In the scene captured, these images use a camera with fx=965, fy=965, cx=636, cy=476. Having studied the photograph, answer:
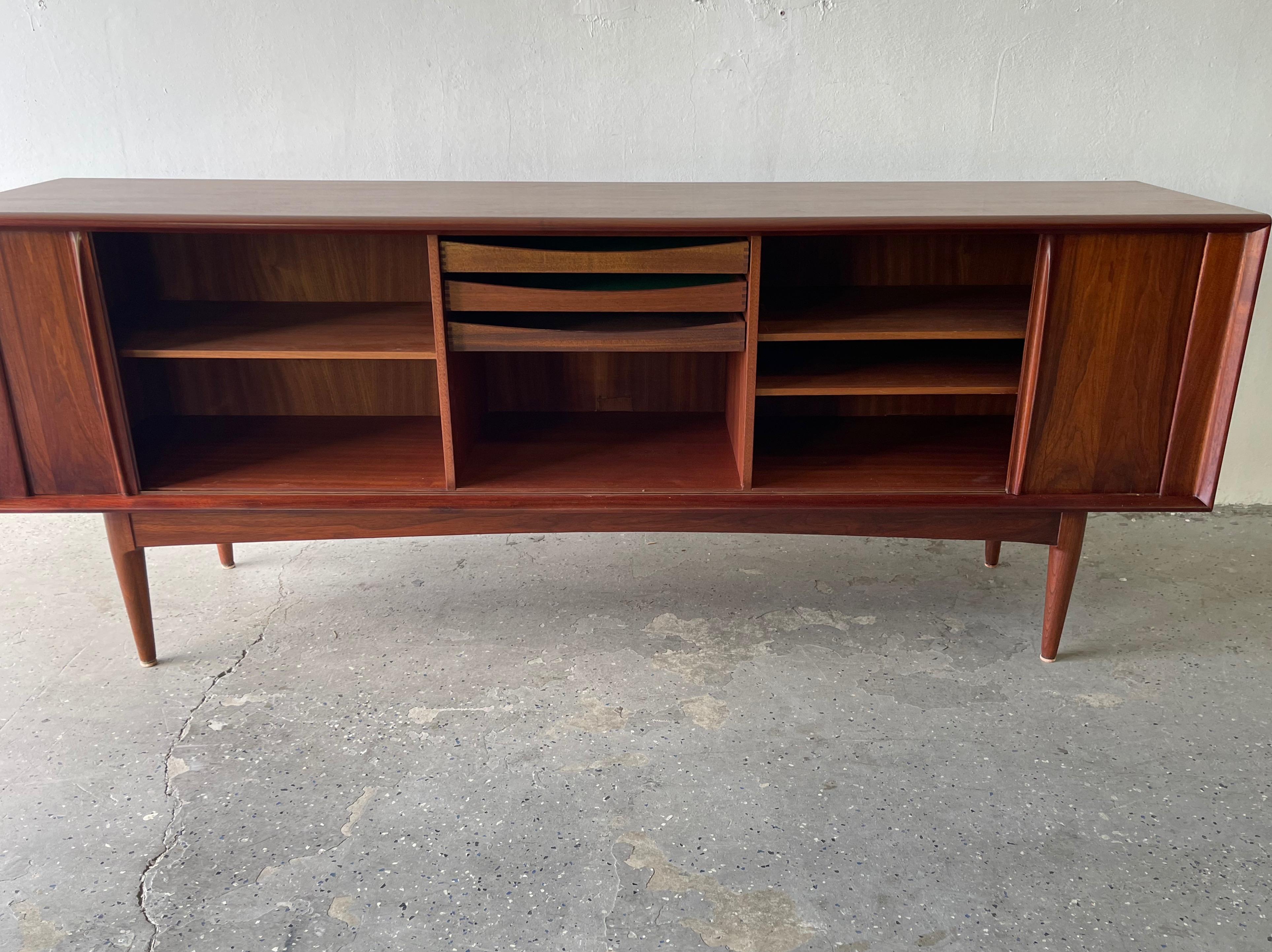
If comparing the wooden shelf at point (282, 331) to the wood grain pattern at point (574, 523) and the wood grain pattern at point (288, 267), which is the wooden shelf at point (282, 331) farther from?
the wood grain pattern at point (574, 523)

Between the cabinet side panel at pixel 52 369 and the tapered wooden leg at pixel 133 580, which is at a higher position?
the cabinet side panel at pixel 52 369

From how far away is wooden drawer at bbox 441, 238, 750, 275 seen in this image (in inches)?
71.2

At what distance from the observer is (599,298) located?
1.84 m

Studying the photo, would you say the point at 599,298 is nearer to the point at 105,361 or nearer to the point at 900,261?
the point at 900,261

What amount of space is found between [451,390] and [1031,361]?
3.71ft

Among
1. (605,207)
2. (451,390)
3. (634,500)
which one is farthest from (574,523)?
(605,207)

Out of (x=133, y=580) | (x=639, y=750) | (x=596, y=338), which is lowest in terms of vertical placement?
(x=639, y=750)

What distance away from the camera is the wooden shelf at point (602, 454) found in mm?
2004

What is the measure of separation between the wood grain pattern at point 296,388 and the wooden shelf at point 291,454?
0.03 meters

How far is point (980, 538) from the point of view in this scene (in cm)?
201

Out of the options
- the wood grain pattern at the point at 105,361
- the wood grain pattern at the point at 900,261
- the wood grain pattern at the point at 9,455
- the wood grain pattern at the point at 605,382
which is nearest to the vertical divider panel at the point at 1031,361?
the wood grain pattern at the point at 900,261

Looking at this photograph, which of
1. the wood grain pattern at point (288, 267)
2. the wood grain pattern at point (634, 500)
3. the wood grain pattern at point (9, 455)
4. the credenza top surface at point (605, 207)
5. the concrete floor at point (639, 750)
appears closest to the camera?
the concrete floor at point (639, 750)

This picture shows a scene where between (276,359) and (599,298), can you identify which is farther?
(276,359)

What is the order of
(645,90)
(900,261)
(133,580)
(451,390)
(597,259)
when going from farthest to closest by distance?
(645,90), (900,261), (133,580), (451,390), (597,259)
